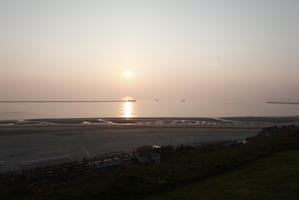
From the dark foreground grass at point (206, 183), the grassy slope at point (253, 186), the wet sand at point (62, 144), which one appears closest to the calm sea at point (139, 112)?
the wet sand at point (62, 144)

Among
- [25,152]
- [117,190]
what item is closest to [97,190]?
[117,190]

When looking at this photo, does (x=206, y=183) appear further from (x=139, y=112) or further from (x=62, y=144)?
(x=139, y=112)

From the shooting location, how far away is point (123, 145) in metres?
24.7

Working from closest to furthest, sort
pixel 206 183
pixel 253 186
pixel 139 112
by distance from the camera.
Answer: pixel 253 186 → pixel 206 183 → pixel 139 112

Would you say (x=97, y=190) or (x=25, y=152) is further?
(x=25, y=152)

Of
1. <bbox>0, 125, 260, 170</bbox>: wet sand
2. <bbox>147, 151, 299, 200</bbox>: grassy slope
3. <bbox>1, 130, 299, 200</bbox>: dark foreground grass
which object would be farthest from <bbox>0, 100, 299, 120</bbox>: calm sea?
<bbox>147, 151, 299, 200</bbox>: grassy slope

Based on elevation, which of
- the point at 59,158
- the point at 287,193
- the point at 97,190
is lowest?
the point at 59,158

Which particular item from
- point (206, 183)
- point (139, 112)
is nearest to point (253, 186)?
point (206, 183)

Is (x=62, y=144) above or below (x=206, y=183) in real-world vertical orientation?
below

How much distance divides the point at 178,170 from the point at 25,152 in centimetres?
1694

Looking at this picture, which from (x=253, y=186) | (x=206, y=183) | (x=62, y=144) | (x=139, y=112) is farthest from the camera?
(x=139, y=112)

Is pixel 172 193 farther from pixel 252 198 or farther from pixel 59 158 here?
pixel 59 158

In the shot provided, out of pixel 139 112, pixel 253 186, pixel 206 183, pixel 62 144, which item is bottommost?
pixel 62 144

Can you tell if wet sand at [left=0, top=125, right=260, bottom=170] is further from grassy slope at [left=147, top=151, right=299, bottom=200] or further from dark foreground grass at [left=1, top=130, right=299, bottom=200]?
grassy slope at [left=147, top=151, right=299, bottom=200]
